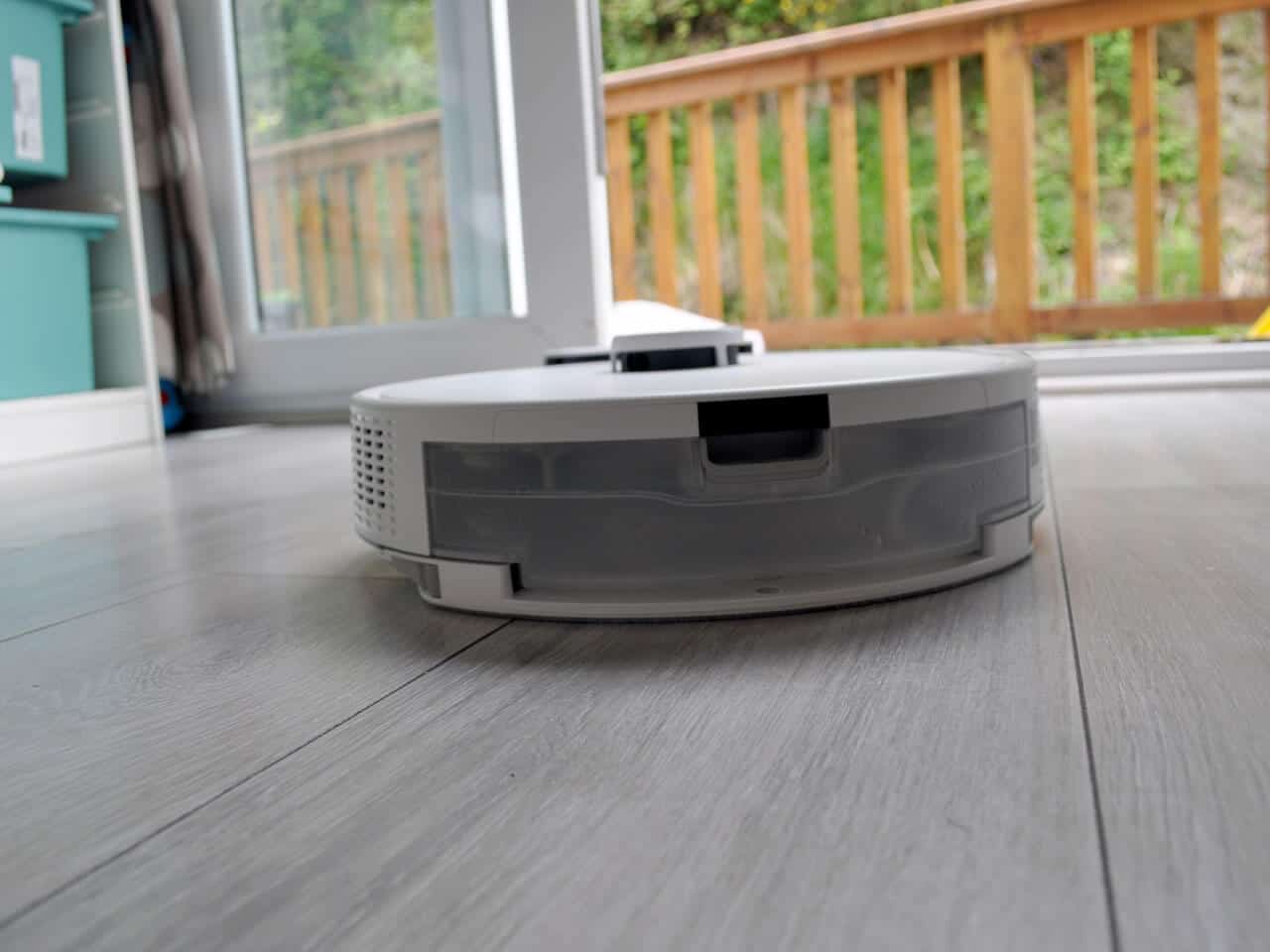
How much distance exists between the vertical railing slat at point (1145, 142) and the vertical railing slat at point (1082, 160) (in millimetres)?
125

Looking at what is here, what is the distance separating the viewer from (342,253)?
8.23 ft

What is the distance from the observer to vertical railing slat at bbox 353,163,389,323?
8.01 feet

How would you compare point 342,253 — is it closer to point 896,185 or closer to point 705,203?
point 705,203

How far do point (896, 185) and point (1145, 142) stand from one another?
746 millimetres

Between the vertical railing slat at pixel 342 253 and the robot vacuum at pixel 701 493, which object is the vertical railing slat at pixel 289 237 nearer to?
the vertical railing slat at pixel 342 253

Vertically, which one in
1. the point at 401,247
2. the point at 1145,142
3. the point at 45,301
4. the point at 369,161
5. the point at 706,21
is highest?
the point at 706,21

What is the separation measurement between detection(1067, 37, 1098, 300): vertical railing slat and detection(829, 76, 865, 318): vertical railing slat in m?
0.67

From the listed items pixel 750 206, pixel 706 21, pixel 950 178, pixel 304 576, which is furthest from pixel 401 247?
pixel 706 21

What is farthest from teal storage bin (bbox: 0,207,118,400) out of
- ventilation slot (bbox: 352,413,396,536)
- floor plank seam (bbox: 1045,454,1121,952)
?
floor plank seam (bbox: 1045,454,1121,952)

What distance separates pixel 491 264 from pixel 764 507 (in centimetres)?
173

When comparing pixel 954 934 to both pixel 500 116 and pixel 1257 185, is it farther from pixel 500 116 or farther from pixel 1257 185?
pixel 1257 185

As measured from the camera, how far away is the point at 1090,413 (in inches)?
75.5

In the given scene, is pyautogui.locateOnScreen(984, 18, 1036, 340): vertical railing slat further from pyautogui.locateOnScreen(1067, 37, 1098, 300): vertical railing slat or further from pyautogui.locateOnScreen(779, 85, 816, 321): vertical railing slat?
pyautogui.locateOnScreen(779, 85, 816, 321): vertical railing slat

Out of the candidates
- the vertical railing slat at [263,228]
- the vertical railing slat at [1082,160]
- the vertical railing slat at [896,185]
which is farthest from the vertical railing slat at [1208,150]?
the vertical railing slat at [263,228]
